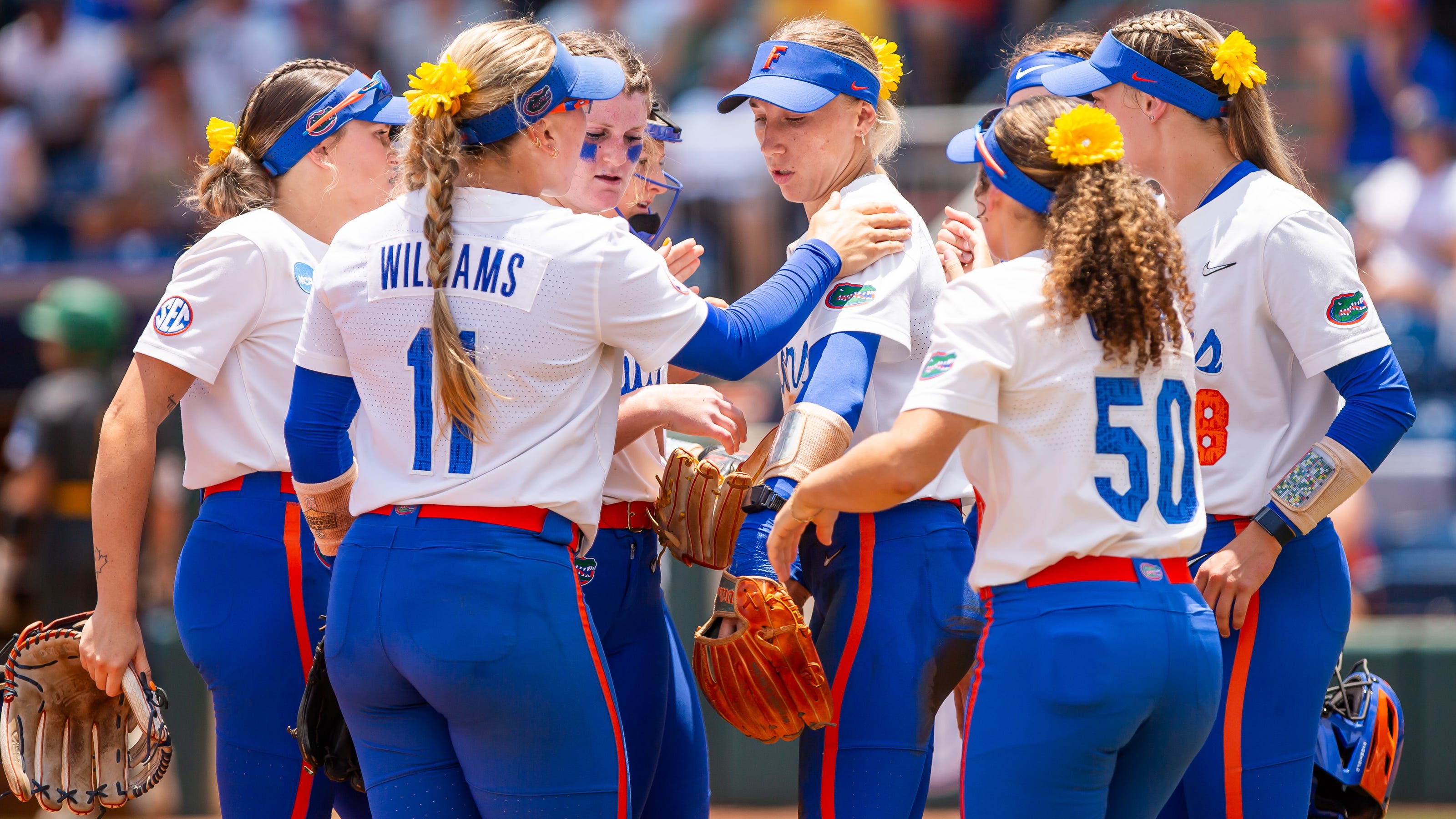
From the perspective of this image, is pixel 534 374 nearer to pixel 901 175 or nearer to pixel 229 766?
pixel 229 766

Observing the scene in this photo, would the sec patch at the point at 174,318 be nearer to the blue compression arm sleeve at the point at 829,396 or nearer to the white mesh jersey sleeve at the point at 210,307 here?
the white mesh jersey sleeve at the point at 210,307

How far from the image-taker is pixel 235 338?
328cm

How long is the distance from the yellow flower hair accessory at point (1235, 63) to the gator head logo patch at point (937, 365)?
1.07m

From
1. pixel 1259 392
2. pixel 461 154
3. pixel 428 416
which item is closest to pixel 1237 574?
pixel 1259 392

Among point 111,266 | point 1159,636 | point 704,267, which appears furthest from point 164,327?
point 111,266

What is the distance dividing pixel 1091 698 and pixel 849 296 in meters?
1.05

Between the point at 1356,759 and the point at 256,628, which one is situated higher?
the point at 256,628

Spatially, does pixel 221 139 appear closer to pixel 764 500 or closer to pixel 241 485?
pixel 241 485

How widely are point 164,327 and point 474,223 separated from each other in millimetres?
989

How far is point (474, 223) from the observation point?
2.67 meters

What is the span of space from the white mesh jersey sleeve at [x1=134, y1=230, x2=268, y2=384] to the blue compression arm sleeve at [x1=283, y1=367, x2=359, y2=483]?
0.40 m

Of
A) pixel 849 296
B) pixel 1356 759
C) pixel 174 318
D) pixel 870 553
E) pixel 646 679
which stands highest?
pixel 849 296

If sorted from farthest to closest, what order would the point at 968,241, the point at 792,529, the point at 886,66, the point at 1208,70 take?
the point at 968,241 < the point at 886,66 < the point at 1208,70 < the point at 792,529

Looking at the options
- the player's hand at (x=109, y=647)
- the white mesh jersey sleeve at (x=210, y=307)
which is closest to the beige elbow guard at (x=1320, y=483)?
the white mesh jersey sleeve at (x=210, y=307)
